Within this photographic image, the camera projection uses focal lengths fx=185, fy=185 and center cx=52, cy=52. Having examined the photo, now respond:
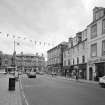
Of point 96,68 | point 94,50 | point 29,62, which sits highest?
point 94,50

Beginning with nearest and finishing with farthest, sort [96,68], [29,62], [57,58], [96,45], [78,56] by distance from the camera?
[96,45] < [96,68] < [78,56] < [57,58] < [29,62]

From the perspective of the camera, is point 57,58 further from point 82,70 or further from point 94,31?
point 94,31

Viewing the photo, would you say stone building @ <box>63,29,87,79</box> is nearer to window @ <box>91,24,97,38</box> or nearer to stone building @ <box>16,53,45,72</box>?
window @ <box>91,24,97,38</box>

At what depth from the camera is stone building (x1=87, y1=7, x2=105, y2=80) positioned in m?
32.9

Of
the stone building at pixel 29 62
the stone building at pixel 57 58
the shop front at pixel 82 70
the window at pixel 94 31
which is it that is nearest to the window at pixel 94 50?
the window at pixel 94 31

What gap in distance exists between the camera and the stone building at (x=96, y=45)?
32875 millimetres

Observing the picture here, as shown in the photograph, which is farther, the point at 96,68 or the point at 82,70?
the point at 82,70

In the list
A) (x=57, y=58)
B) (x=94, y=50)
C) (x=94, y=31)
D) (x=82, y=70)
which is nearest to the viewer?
(x=94, y=50)

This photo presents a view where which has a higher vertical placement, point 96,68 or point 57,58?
point 57,58

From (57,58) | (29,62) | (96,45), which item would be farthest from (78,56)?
(29,62)

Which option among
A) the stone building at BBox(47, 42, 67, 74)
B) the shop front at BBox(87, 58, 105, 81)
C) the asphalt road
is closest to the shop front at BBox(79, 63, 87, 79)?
the shop front at BBox(87, 58, 105, 81)

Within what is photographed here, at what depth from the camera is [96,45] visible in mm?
34969

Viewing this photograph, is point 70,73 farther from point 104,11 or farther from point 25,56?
point 25,56

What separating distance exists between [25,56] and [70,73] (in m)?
72.5
